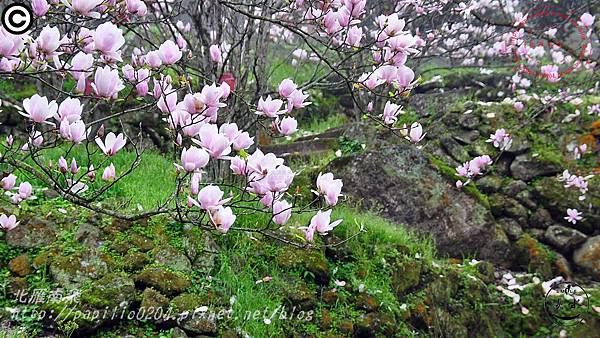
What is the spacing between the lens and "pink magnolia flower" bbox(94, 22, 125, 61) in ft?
5.12

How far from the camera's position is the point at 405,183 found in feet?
17.7

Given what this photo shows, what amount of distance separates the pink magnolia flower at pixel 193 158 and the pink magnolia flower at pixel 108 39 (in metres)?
0.40

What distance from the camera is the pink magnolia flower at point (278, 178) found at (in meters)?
1.63

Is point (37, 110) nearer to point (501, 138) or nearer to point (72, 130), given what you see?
point (72, 130)

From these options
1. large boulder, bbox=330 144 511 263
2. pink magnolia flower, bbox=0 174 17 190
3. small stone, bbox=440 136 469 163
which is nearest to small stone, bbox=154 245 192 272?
pink magnolia flower, bbox=0 174 17 190

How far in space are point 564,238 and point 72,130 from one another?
5882 millimetres

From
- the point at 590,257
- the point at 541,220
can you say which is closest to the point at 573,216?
the point at 541,220

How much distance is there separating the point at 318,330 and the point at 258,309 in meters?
0.45

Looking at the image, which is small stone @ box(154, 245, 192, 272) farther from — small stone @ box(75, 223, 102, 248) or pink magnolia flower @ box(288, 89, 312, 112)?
pink magnolia flower @ box(288, 89, 312, 112)

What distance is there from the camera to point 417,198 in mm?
5418

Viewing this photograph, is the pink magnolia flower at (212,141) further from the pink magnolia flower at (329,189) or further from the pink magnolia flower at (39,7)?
the pink magnolia flower at (39,7)

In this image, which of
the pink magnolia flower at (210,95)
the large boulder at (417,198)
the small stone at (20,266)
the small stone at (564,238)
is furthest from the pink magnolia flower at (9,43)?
the small stone at (564,238)

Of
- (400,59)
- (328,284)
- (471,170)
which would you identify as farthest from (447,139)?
(400,59)

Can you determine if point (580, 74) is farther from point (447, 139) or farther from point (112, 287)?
point (112, 287)
